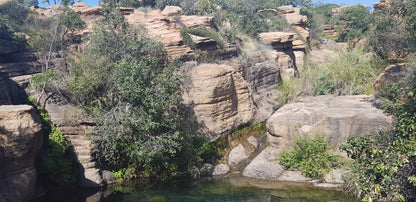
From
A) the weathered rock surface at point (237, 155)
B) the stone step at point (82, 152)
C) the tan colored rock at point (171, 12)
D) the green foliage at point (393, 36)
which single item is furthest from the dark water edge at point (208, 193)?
the tan colored rock at point (171, 12)

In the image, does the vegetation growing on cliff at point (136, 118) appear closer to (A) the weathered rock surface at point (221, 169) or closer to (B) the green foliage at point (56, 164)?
(A) the weathered rock surface at point (221, 169)

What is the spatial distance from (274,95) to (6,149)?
53.3 feet

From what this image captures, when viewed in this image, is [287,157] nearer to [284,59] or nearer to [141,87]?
[141,87]

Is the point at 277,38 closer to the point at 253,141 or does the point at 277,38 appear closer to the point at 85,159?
the point at 253,141

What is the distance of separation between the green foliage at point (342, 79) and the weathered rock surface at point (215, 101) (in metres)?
4.20

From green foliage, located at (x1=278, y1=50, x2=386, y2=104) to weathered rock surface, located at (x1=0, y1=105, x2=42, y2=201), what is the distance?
14.5 meters

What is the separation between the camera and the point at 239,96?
713 inches

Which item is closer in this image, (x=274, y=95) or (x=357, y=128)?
(x=357, y=128)

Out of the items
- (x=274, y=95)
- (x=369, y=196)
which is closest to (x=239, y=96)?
(x=274, y=95)

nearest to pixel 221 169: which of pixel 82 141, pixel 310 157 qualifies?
pixel 310 157

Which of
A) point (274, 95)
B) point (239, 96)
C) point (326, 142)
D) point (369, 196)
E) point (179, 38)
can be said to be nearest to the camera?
point (369, 196)

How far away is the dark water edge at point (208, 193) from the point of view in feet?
36.5

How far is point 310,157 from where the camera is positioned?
512 inches

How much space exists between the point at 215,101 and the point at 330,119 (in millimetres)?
5911
